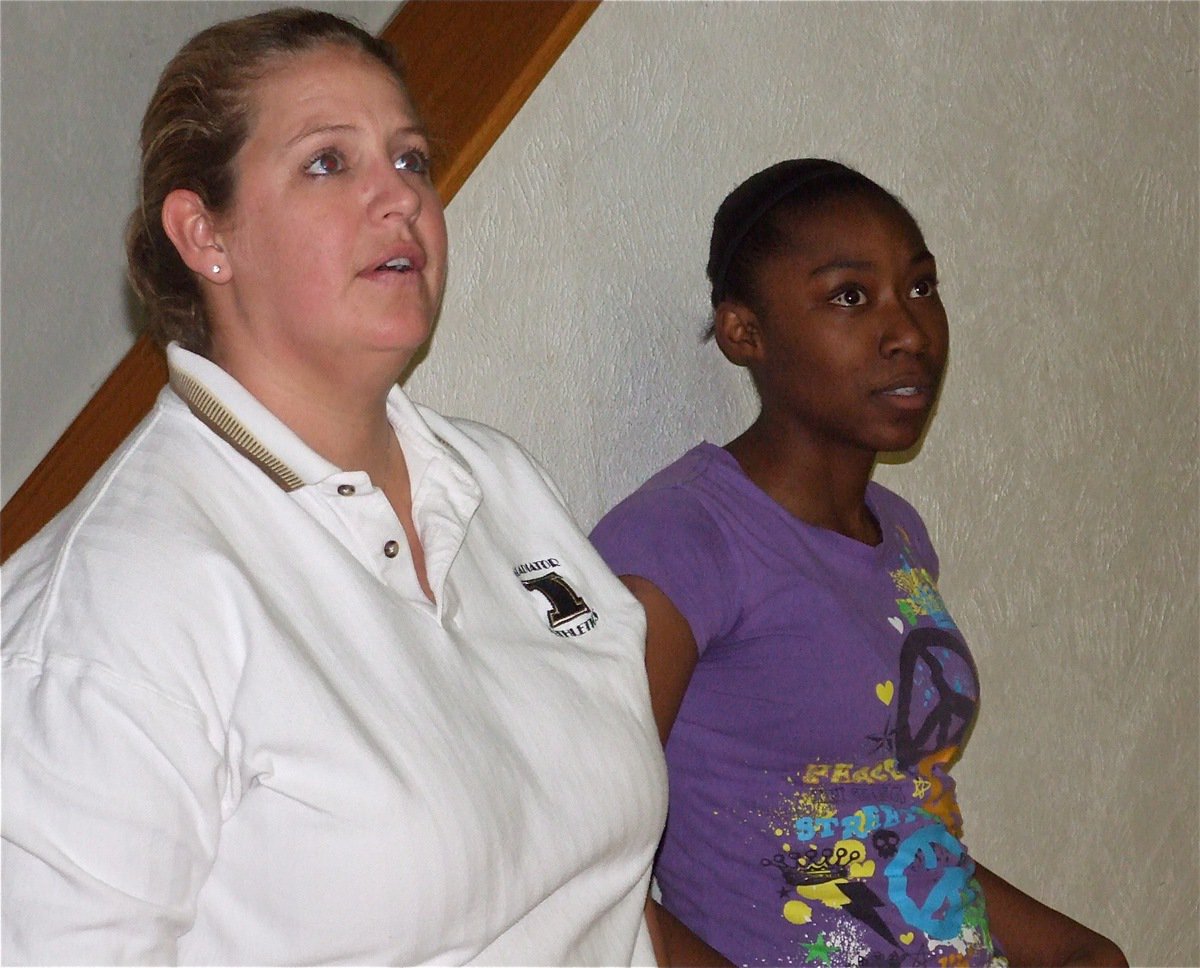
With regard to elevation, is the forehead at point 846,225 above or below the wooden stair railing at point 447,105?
above

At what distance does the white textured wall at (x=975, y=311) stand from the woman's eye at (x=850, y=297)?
19 centimetres

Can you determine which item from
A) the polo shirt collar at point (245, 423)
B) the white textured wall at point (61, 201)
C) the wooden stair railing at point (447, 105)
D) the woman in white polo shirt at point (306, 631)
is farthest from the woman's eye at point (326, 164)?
the white textured wall at point (61, 201)

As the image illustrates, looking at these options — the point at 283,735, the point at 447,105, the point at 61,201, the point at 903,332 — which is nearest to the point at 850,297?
the point at 903,332

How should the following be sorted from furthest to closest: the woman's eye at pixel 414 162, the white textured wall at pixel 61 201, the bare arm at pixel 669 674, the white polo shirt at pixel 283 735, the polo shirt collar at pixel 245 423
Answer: the white textured wall at pixel 61 201
the bare arm at pixel 669 674
the woman's eye at pixel 414 162
the polo shirt collar at pixel 245 423
the white polo shirt at pixel 283 735

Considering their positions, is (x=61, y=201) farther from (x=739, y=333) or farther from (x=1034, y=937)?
(x=1034, y=937)

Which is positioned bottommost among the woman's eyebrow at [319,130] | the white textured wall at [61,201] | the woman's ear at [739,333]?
the white textured wall at [61,201]

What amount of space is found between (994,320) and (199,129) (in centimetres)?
111

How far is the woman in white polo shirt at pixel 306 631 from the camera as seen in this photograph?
855 millimetres

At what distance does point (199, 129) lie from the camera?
3.45ft

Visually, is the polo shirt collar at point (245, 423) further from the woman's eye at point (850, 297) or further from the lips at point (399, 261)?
the woman's eye at point (850, 297)

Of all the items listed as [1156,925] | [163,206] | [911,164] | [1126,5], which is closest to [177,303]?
[163,206]

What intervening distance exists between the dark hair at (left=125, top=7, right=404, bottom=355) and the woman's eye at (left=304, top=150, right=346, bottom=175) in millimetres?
49

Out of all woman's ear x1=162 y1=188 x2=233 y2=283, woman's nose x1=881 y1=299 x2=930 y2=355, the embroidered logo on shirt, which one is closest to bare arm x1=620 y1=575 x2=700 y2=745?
the embroidered logo on shirt

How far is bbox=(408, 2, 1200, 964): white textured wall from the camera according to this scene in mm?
1456
